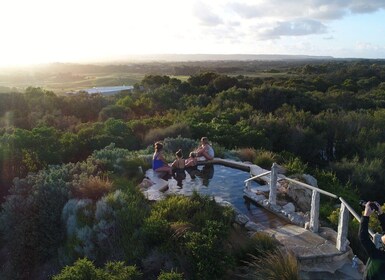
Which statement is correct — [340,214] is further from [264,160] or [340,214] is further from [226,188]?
[264,160]

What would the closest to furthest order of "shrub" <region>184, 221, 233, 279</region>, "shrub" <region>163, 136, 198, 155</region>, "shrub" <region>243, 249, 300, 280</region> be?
"shrub" <region>243, 249, 300, 280</region>
"shrub" <region>184, 221, 233, 279</region>
"shrub" <region>163, 136, 198, 155</region>

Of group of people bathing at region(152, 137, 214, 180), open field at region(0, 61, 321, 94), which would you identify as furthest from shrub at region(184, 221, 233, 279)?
open field at region(0, 61, 321, 94)

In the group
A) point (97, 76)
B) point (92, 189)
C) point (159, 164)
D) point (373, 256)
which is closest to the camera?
point (373, 256)

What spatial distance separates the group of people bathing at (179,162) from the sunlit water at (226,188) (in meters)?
0.24

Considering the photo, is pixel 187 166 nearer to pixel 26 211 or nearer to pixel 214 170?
pixel 214 170

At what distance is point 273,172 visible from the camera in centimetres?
831

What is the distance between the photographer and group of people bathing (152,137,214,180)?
10.6 m

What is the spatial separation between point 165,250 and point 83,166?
13.6 feet

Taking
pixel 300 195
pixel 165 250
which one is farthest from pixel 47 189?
pixel 300 195

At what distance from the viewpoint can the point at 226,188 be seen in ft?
31.8

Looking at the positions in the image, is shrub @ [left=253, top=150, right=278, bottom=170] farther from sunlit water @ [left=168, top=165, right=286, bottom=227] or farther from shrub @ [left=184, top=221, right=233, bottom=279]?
shrub @ [left=184, top=221, right=233, bottom=279]

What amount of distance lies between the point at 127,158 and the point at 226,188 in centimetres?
288

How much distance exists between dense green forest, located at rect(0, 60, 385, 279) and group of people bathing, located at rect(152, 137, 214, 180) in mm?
633

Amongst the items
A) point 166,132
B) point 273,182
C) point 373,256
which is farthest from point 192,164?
point 373,256
